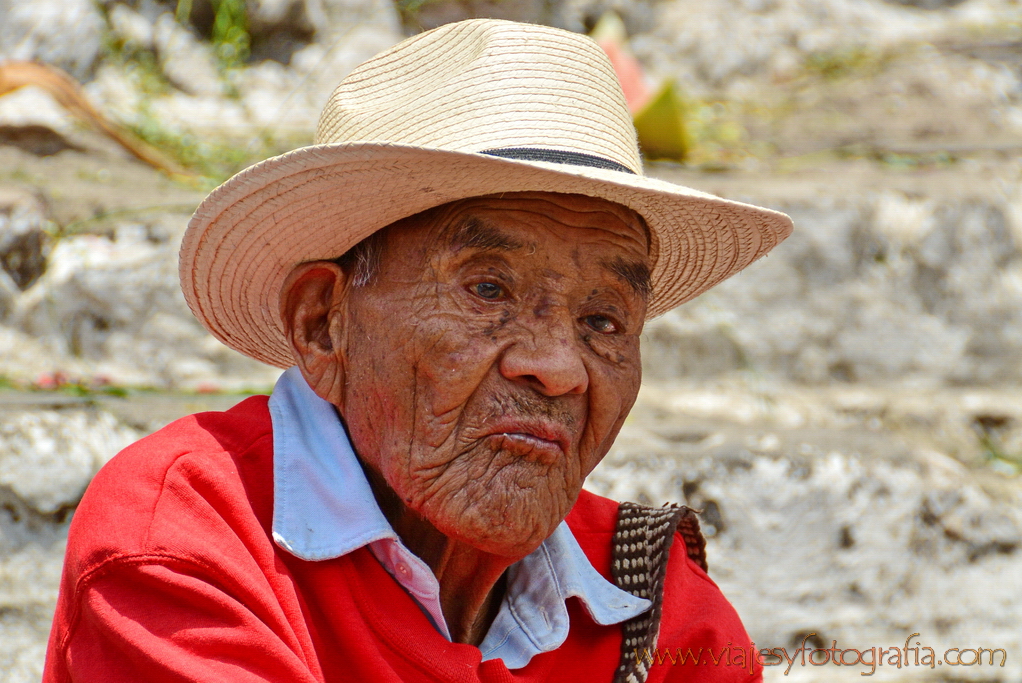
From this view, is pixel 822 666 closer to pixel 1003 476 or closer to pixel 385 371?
pixel 1003 476

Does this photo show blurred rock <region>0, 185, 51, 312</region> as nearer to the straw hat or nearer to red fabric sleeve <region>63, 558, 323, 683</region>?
the straw hat

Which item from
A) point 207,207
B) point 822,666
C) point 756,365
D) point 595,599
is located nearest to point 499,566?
point 595,599

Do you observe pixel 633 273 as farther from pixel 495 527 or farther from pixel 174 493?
pixel 174 493

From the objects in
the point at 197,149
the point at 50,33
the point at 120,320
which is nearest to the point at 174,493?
the point at 120,320

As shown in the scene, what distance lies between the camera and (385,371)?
1835 mm

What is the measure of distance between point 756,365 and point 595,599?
2.07 metres

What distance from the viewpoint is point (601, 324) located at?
6.36 ft

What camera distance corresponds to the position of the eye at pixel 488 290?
6.00 ft

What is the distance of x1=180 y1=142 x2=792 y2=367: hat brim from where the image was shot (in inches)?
66.5

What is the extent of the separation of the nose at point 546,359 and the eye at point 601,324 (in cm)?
10

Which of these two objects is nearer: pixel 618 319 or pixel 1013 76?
pixel 618 319

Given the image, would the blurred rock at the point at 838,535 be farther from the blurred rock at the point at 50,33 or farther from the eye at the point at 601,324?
the blurred rock at the point at 50,33

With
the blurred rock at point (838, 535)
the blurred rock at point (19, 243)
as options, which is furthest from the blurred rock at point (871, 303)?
the blurred rock at point (19, 243)

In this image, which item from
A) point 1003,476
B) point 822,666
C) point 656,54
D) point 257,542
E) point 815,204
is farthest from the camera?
point 656,54
